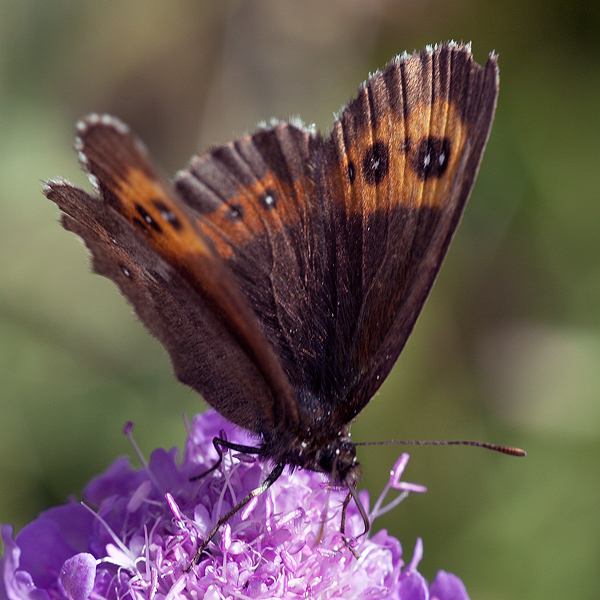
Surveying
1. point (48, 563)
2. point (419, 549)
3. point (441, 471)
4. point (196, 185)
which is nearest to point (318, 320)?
point (196, 185)

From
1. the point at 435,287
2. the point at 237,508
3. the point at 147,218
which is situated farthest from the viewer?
the point at 435,287

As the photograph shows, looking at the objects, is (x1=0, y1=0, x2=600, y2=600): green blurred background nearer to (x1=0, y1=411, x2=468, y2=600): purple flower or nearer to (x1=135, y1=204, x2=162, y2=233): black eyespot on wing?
(x1=0, y1=411, x2=468, y2=600): purple flower

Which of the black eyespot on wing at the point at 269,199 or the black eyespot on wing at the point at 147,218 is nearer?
the black eyespot on wing at the point at 147,218

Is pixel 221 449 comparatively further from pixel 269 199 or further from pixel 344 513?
pixel 269 199

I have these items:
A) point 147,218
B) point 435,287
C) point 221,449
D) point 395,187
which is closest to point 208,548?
point 221,449

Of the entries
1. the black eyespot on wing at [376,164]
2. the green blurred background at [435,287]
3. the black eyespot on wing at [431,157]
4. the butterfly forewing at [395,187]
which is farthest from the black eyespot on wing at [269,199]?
the green blurred background at [435,287]

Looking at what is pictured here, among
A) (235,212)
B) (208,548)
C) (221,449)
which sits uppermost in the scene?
(235,212)

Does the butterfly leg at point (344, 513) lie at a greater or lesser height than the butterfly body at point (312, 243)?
lesser

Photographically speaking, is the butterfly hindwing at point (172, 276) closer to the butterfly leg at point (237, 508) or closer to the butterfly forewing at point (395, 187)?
the butterfly leg at point (237, 508)
